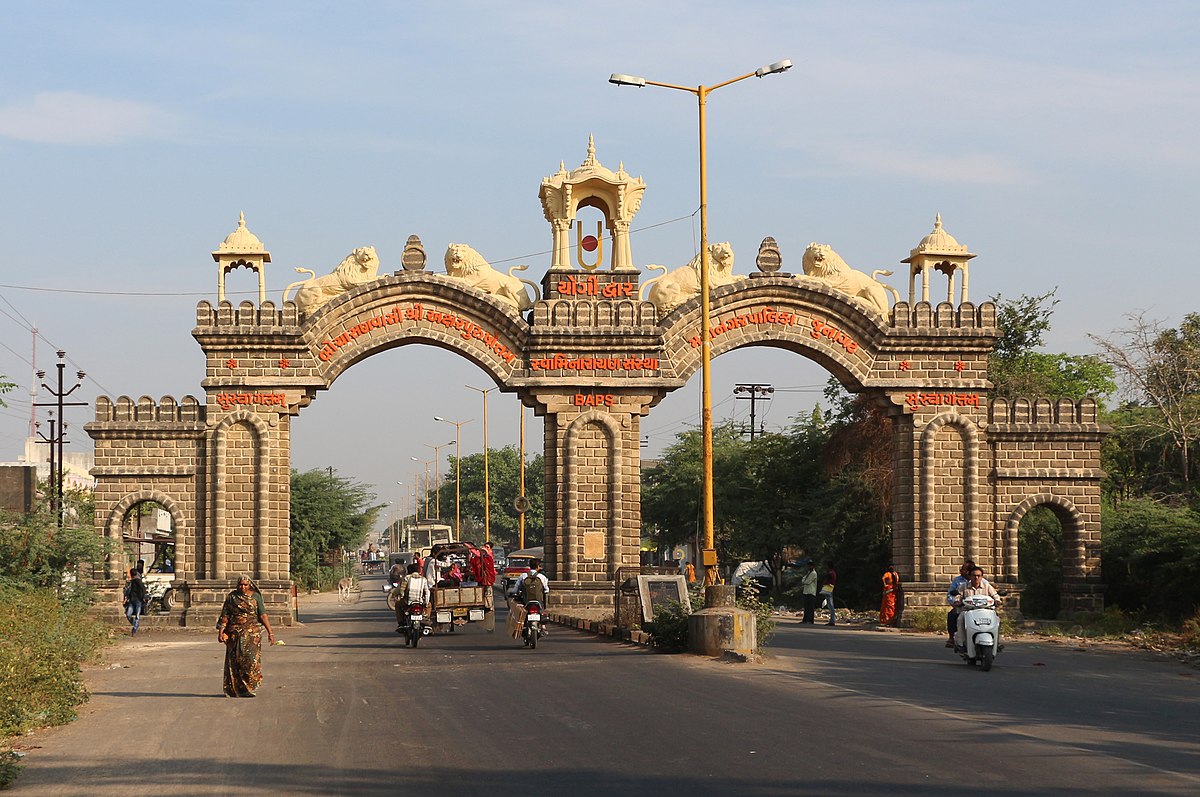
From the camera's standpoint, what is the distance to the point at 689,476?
57.3 m

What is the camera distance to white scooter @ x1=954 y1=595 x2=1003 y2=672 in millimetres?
19734

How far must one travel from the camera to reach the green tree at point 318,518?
60.0 metres

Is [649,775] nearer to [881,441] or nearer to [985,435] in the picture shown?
[985,435]

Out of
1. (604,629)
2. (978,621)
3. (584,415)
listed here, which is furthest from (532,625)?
(584,415)

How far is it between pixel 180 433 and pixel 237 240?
4.53 metres

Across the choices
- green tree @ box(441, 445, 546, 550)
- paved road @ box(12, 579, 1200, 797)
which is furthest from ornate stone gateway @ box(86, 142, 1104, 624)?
green tree @ box(441, 445, 546, 550)

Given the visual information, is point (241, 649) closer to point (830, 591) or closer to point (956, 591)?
point (956, 591)

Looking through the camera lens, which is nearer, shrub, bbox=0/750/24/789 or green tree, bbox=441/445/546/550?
shrub, bbox=0/750/24/789

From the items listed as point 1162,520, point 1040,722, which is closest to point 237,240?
point 1162,520

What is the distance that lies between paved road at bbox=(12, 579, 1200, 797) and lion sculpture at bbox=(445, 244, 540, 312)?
12.2m

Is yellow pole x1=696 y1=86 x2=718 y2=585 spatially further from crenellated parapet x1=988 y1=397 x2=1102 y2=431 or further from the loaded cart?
crenellated parapet x1=988 y1=397 x2=1102 y2=431

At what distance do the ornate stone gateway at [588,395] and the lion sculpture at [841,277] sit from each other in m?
0.05

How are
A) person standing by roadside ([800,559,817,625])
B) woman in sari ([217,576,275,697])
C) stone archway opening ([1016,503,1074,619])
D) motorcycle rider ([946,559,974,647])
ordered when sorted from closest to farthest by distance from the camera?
woman in sari ([217,576,275,697]) < motorcycle rider ([946,559,974,647]) < stone archway opening ([1016,503,1074,619]) < person standing by roadside ([800,559,817,625])

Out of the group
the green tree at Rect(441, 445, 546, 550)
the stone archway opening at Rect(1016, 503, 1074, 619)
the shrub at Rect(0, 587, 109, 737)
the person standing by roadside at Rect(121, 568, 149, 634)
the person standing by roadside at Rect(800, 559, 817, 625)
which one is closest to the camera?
the shrub at Rect(0, 587, 109, 737)
